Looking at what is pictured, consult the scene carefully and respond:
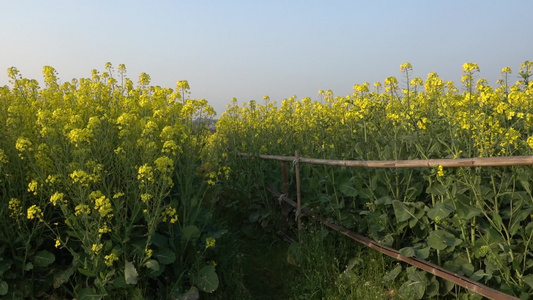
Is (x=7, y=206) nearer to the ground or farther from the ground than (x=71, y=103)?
nearer to the ground

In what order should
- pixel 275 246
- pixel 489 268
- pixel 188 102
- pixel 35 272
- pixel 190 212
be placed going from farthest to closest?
1. pixel 275 246
2. pixel 188 102
3. pixel 190 212
4. pixel 35 272
5. pixel 489 268

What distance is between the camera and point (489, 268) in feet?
9.02

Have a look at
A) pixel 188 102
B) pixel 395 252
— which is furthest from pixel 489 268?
pixel 188 102

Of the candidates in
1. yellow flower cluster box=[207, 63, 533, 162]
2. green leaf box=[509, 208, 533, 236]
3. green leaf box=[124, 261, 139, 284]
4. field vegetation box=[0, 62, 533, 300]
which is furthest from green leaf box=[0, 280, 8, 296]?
green leaf box=[509, 208, 533, 236]

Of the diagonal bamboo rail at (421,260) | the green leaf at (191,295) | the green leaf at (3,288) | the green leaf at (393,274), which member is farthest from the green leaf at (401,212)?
the green leaf at (3,288)

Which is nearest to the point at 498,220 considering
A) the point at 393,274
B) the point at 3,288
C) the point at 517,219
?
the point at 517,219

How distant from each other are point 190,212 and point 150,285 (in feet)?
2.17

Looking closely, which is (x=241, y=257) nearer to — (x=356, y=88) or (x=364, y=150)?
(x=364, y=150)

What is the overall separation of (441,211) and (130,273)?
222 cm

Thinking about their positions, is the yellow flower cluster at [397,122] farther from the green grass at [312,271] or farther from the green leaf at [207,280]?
the green leaf at [207,280]

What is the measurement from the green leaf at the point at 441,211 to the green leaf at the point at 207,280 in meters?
1.72

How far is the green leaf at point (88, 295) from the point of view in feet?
9.94

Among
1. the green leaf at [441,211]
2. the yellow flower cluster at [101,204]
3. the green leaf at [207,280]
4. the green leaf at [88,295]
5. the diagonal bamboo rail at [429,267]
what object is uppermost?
the yellow flower cluster at [101,204]

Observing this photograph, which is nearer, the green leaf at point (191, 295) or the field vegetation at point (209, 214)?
the field vegetation at point (209, 214)
